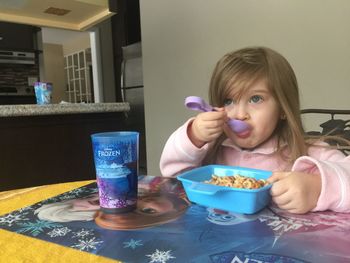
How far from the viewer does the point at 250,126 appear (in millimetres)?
833

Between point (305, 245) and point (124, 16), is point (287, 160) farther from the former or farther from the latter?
point (124, 16)

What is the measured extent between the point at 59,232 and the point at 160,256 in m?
0.18

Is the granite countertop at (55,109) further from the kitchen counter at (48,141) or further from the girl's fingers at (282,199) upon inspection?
the girl's fingers at (282,199)

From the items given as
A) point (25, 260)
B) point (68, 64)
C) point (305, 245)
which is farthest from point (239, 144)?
point (68, 64)

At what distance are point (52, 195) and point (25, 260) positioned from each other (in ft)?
1.03

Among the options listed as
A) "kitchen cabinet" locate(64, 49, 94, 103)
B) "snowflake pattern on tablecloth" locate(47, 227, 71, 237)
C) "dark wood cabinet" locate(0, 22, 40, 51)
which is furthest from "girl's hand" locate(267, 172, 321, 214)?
"kitchen cabinet" locate(64, 49, 94, 103)

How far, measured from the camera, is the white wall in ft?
5.71

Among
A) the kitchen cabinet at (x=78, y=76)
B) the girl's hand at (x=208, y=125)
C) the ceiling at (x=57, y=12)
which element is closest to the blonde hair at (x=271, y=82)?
the girl's hand at (x=208, y=125)

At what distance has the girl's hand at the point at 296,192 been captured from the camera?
536mm

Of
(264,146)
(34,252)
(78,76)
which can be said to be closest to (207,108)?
(264,146)

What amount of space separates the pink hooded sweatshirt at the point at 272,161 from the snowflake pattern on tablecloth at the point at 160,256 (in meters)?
0.28

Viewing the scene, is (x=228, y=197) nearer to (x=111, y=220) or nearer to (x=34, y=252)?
(x=111, y=220)

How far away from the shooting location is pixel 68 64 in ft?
21.6

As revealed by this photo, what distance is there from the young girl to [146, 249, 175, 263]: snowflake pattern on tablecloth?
1.25ft
